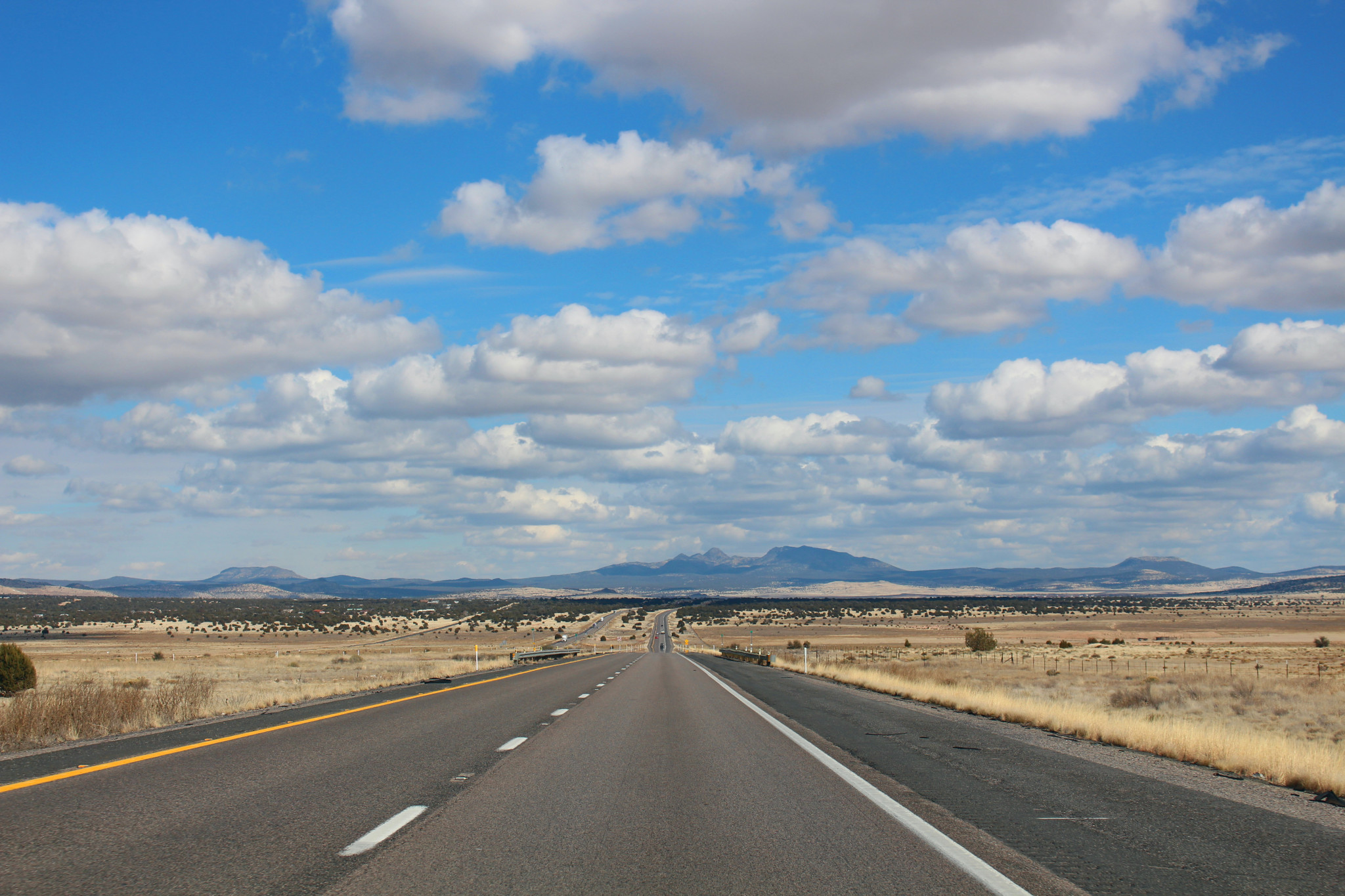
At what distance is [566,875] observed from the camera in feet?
20.3

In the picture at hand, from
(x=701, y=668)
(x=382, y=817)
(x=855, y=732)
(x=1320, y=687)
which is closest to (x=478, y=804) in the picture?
(x=382, y=817)

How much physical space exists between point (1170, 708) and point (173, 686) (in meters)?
27.9

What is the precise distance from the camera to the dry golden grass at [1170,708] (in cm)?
1256

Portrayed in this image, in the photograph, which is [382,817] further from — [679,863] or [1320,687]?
[1320,687]

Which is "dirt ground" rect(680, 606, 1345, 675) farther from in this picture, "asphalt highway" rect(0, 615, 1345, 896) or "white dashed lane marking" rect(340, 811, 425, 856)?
"white dashed lane marking" rect(340, 811, 425, 856)

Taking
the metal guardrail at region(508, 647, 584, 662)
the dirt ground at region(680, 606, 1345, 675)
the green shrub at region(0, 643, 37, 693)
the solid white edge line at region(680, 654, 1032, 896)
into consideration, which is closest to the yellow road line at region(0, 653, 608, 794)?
the solid white edge line at region(680, 654, 1032, 896)

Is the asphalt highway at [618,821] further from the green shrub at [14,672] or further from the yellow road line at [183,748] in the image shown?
the green shrub at [14,672]

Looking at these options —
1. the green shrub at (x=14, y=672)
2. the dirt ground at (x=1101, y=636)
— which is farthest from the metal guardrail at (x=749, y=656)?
the green shrub at (x=14, y=672)

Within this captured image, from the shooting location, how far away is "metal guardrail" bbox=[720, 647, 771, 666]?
51744mm

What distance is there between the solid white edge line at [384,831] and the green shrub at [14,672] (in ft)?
111

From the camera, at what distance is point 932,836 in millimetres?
7410

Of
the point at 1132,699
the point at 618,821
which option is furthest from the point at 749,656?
the point at 618,821

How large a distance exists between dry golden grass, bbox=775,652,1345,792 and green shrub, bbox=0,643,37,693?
28466mm

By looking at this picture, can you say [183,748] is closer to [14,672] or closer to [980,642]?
[14,672]
